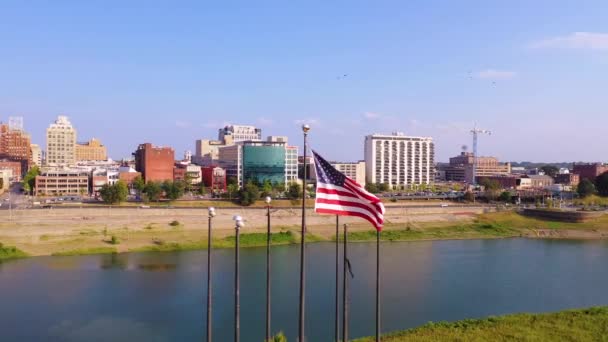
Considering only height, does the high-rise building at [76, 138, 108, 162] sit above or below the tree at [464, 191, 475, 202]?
above

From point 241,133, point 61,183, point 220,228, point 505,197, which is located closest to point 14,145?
point 61,183

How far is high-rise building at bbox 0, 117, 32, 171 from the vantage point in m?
103

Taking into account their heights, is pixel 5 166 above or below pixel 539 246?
above

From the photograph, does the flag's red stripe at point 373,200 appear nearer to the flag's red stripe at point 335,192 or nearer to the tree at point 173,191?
the flag's red stripe at point 335,192

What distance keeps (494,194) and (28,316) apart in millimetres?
69050

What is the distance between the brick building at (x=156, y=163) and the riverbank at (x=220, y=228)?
2639cm

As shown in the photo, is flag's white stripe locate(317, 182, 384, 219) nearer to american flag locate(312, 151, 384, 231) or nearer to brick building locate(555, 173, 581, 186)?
american flag locate(312, 151, 384, 231)

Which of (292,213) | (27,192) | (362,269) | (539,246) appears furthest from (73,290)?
(27,192)

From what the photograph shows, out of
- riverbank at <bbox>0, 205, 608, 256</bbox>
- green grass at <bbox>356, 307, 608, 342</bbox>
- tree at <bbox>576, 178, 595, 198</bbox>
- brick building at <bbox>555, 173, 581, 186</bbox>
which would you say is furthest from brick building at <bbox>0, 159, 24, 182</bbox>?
brick building at <bbox>555, 173, 581, 186</bbox>

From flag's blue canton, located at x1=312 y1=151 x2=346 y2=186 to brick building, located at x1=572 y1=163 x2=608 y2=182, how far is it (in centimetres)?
10860

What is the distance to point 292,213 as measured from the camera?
2203 inches

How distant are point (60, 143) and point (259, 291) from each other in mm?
92798

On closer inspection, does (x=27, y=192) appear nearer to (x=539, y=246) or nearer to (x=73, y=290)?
(x=73, y=290)

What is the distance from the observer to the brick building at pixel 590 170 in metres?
106
